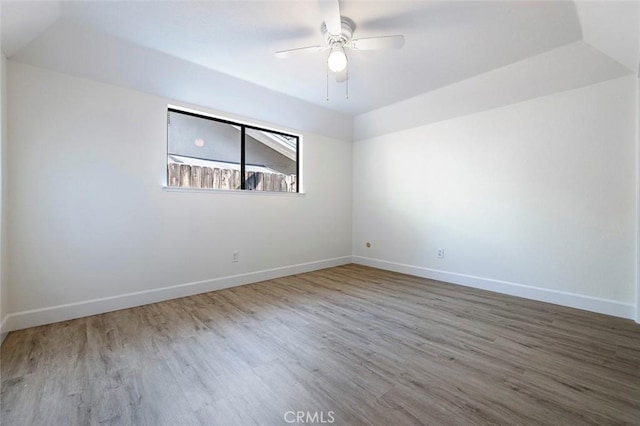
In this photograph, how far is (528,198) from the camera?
2965mm

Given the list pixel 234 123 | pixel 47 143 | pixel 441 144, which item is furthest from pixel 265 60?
pixel 441 144

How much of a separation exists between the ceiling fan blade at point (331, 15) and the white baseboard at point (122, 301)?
9.61 ft

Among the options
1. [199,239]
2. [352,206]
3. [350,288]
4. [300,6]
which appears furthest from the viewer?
[352,206]

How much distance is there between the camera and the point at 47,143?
2266 millimetres

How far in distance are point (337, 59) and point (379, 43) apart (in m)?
0.34

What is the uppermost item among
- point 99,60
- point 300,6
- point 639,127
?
point 300,6

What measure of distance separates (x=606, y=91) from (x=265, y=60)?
11.0ft

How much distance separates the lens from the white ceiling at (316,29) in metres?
1.87

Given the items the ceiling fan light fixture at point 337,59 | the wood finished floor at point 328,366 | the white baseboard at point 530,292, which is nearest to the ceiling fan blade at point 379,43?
the ceiling fan light fixture at point 337,59

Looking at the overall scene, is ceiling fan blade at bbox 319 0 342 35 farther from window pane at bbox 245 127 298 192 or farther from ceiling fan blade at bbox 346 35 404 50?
window pane at bbox 245 127 298 192

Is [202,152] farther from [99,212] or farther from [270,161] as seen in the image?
[99,212]

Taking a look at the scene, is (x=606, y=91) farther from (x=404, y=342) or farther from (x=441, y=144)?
(x=404, y=342)

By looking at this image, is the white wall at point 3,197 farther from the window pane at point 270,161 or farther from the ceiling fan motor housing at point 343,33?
the ceiling fan motor housing at point 343,33

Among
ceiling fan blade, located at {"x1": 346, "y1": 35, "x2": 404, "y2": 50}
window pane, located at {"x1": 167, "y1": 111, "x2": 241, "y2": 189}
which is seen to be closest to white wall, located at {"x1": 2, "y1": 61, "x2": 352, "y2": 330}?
Answer: window pane, located at {"x1": 167, "y1": 111, "x2": 241, "y2": 189}
